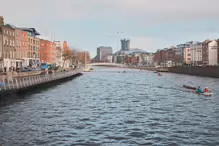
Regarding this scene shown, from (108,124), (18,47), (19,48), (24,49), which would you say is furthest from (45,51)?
(108,124)

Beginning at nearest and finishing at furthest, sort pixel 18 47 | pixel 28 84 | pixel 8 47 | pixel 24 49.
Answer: pixel 28 84 < pixel 8 47 < pixel 18 47 < pixel 24 49

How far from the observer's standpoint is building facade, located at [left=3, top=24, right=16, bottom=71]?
331 ft

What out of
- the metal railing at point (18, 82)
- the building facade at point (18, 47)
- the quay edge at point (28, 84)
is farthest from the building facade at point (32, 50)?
the metal railing at point (18, 82)

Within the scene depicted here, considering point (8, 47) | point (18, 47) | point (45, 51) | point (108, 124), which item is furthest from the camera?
point (45, 51)

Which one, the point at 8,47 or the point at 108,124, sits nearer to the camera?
the point at 108,124

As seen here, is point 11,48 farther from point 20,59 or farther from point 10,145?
point 10,145

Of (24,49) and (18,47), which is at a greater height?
(18,47)

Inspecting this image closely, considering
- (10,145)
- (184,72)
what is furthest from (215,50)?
(10,145)

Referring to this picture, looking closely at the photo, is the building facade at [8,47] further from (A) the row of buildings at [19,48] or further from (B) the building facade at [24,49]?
(B) the building facade at [24,49]

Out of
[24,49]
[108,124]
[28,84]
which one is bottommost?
[108,124]

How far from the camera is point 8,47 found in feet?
347

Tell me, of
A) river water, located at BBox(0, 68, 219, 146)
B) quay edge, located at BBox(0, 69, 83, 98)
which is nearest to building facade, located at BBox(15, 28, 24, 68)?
quay edge, located at BBox(0, 69, 83, 98)

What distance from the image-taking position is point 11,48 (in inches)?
4321

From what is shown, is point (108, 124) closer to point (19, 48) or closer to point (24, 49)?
point (19, 48)
